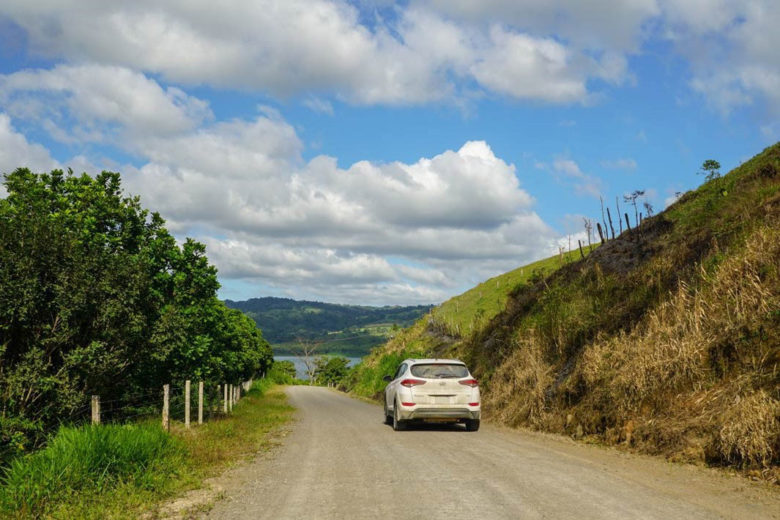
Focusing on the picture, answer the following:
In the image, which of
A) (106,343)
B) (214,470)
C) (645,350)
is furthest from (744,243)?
(106,343)

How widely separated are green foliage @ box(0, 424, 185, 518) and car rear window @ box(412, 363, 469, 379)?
6.91m

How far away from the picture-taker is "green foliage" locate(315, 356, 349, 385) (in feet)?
384

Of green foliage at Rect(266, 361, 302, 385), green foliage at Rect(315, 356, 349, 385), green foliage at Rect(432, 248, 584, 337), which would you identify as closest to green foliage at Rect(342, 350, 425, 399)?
green foliage at Rect(432, 248, 584, 337)

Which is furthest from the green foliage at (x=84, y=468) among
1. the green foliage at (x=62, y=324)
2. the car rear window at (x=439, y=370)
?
the car rear window at (x=439, y=370)

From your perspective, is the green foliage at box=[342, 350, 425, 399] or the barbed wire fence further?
the green foliage at box=[342, 350, 425, 399]

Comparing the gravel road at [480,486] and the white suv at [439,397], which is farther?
the white suv at [439,397]

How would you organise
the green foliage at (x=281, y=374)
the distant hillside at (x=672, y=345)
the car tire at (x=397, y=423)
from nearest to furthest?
the distant hillside at (x=672, y=345)
the car tire at (x=397, y=423)
the green foliage at (x=281, y=374)

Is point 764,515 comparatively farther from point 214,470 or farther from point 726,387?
point 214,470

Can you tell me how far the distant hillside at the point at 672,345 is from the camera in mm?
9961

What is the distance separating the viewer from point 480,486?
761 cm

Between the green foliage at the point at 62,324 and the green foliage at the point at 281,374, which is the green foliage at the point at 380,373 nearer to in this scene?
the green foliage at the point at 62,324

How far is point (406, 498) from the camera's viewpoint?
6988mm

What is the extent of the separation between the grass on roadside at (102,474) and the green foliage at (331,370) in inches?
4172

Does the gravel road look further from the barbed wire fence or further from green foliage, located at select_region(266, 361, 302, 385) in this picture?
green foliage, located at select_region(266, 361, 302, 385)
